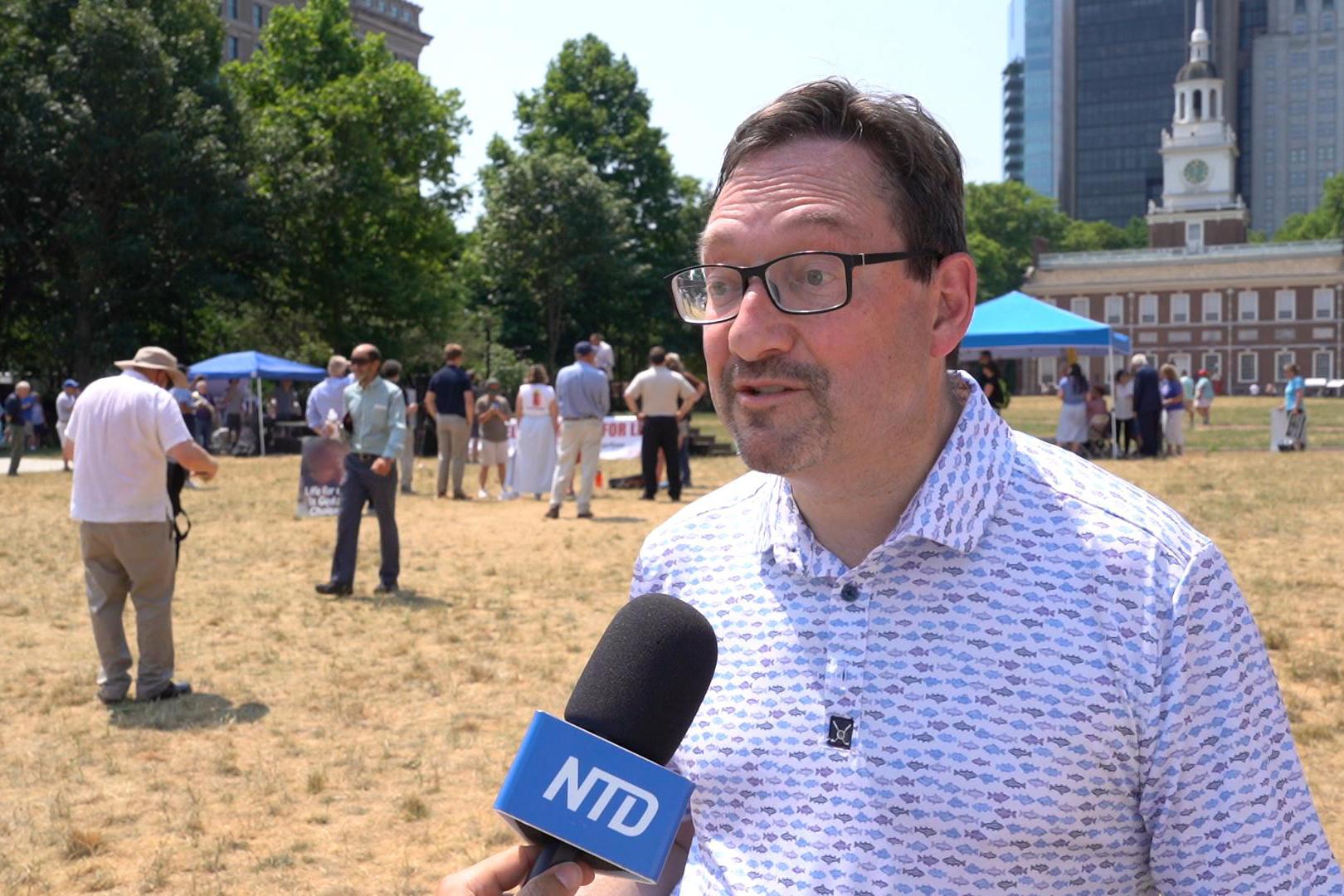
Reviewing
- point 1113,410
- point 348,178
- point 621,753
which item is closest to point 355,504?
point 621,753

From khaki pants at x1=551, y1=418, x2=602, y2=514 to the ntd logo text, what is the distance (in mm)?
14712

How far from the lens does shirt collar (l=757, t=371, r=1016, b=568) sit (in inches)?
73.1

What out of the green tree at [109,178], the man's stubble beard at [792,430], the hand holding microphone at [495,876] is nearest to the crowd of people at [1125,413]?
the green tree at [109,178]

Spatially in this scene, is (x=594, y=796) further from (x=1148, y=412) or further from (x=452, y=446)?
(x=1148, y=412)

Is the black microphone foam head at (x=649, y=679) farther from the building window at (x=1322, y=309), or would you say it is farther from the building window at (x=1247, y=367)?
the building window at (x=1322, y=309)

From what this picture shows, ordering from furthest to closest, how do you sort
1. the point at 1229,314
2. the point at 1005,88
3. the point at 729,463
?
the point at 1005,88 → the point at 1229,314 → the point at 729,463

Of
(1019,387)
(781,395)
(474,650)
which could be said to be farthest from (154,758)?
(1019,387)

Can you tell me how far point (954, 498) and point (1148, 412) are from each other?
26.5 meters

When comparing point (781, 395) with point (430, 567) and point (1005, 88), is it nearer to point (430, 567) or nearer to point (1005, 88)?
point (430, 567)

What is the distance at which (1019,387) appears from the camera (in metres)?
106

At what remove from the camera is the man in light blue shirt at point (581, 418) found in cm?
1645

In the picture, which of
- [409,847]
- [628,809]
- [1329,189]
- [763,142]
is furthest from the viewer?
[1329,189]

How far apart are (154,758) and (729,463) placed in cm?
1886

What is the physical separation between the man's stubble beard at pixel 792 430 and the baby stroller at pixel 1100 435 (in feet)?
87.6
